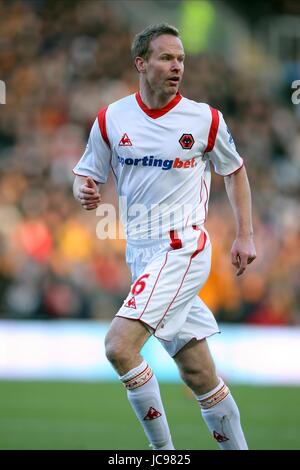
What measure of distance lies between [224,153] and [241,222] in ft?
1.46

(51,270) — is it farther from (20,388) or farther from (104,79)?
(104,79)

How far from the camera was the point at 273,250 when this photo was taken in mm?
16844

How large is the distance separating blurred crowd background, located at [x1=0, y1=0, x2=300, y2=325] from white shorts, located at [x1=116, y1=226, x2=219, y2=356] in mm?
8264

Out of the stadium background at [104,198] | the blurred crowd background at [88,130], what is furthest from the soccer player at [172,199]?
the blurred crowd background at [88,130]

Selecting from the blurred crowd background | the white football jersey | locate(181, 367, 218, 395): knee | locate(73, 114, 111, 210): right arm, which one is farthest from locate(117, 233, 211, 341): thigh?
the blurred crowd background

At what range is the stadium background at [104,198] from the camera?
11406 mm

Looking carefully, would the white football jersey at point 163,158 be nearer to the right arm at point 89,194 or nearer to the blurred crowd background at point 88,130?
the right arm at point 89,194

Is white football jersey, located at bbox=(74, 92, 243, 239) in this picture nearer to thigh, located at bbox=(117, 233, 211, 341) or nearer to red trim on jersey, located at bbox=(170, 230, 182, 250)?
red trim on jersey, located at bbox=(170, 230, 182, 250)

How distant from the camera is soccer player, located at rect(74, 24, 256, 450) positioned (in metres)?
6.16

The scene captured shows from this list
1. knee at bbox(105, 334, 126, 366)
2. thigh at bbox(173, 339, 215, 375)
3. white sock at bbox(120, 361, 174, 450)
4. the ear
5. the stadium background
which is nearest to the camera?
knee at bbox(105, 334, 126, 366)

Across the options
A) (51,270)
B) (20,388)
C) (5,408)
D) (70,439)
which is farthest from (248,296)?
(70,439)

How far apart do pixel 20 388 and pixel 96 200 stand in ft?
23.9

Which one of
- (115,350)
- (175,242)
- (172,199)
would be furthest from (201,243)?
(115,350)
